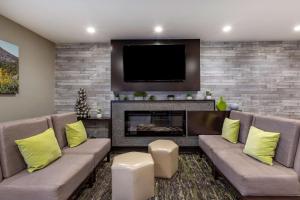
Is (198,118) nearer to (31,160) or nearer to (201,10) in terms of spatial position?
(201,10)

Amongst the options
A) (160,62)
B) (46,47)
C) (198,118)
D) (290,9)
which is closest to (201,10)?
(290,9)

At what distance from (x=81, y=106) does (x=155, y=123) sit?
1.73 metres

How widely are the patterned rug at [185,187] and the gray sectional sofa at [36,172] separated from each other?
31 centimetres

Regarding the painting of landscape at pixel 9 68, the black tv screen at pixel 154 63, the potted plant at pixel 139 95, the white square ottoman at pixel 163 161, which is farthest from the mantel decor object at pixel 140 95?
the painting of landscape at pixel 9 68

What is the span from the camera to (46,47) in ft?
15.8

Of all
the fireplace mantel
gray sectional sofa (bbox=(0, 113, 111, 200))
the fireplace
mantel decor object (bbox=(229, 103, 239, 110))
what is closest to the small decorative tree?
the fireplace mantel

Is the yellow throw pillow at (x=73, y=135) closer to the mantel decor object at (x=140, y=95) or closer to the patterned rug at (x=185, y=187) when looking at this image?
the patterned rug at (x=185, y=187)

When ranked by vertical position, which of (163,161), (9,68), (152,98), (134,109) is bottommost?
(163,161)

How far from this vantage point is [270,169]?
2293 mm

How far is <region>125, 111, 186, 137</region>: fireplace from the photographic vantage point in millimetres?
4926

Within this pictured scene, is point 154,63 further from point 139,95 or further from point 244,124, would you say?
point 244,124

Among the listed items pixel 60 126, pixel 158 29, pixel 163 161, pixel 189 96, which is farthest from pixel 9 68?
pixel 189 96

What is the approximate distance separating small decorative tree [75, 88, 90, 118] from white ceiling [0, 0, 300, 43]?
4.08 ft

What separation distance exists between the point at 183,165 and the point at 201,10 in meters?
2.63
